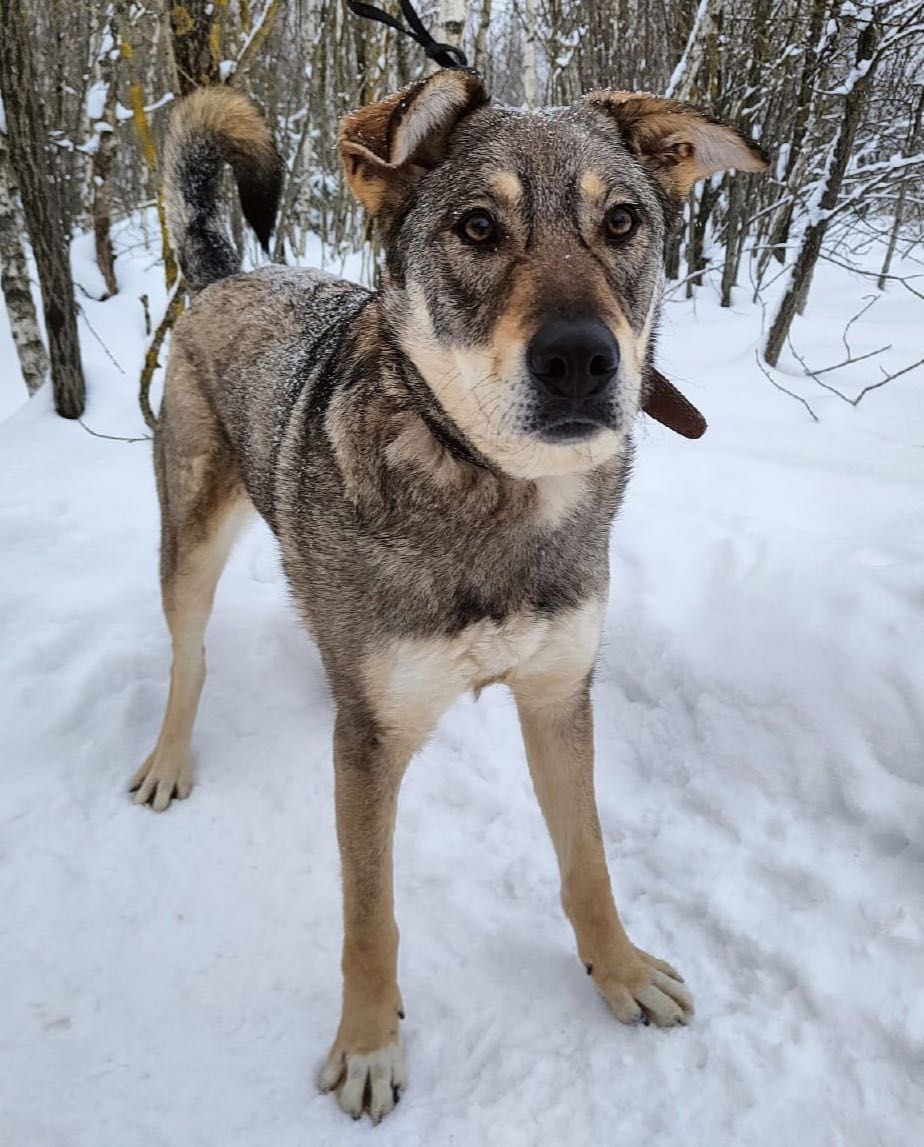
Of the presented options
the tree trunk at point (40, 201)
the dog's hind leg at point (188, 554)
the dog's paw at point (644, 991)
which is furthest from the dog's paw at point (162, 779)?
the tree trunk at point (40, 201)

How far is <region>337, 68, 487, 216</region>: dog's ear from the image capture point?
1.68m

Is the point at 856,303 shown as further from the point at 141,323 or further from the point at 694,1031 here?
the point at 694,1031

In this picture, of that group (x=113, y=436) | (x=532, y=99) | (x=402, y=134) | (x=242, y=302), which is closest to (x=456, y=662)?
(x=402, y=134)

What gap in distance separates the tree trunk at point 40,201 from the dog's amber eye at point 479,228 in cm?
507

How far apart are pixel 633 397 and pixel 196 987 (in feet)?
6.25

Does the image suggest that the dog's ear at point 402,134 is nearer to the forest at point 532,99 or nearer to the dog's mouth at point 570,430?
the dog's mouth at point 570,430

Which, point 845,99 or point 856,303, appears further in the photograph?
point 856,303

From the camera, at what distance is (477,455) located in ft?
6.06

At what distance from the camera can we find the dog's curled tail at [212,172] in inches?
122

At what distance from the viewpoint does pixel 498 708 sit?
3266 millimetres

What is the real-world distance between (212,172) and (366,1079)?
3253 mm

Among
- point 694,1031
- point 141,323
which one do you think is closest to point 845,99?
point 694,1031

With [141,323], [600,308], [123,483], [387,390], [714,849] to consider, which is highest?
[600,308]

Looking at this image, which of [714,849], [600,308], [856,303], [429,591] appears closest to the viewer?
[600,308]
